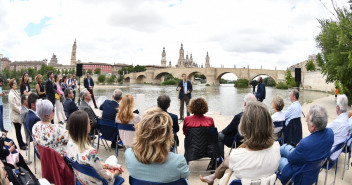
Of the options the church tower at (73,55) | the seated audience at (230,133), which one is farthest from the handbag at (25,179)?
the church tower at (73,55)

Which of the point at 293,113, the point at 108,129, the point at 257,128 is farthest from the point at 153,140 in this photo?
the point at 293,113

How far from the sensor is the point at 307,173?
2217mm

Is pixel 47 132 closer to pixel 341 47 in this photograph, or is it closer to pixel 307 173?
pixel 307 173

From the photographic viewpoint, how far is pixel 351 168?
3.90 metres

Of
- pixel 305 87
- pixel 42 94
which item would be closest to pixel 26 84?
pixel 42 94

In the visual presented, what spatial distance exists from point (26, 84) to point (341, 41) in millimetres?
10988

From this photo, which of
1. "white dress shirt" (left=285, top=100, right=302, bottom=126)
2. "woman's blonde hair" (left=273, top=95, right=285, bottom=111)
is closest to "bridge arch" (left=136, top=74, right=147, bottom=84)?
"white dress shirt" (left=285, top=100, right=302, bottom=126)

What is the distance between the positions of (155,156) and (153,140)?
0.11m

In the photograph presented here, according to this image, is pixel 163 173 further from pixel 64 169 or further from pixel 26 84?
pixel 26 84

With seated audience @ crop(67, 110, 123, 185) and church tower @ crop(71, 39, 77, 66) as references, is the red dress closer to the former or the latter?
seated audience @ crop(67, 110, 123, 185)

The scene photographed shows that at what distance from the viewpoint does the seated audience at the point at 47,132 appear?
8.75 ft

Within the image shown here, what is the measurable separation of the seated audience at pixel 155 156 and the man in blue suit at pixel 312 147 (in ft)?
3.64

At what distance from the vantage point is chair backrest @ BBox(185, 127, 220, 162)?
3158 mm

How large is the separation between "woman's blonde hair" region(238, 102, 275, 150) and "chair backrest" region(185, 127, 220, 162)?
1215 millimetres
